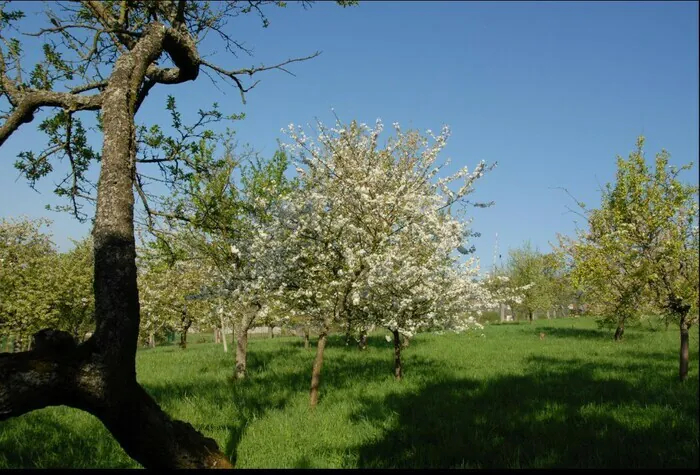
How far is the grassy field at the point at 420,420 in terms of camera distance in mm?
6918

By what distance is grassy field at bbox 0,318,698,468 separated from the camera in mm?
6918

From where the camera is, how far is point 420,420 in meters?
8.88

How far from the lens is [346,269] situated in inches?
418

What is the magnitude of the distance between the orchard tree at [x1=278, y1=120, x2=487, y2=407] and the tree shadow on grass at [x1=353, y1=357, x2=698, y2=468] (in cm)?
232

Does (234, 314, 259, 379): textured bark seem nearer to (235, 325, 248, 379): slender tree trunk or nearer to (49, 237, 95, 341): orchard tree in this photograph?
(235, 325, 248, 379): slender tree trunk

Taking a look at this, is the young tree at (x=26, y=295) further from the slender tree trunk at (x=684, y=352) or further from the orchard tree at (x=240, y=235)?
the slender tree trunk at (x=684, y=352)

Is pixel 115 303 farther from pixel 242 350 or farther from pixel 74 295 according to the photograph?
pixel 74 295

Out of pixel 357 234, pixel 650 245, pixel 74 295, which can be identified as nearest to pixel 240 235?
pixel 357 234

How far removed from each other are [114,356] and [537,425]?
293 inches

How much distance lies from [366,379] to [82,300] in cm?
1808

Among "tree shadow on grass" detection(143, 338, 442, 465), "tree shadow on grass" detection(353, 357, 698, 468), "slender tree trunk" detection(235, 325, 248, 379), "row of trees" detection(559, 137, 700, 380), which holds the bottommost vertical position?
"tree shadow on grass" detection(353, 357, 698, 468)

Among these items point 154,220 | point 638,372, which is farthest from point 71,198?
point 638,372

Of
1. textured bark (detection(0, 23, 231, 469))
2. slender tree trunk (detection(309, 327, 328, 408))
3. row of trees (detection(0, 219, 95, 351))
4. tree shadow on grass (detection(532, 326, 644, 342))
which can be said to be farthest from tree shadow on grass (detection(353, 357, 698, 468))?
row of trees (detection(0, 219, 95, 351))

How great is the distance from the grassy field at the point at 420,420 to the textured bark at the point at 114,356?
3104mm
